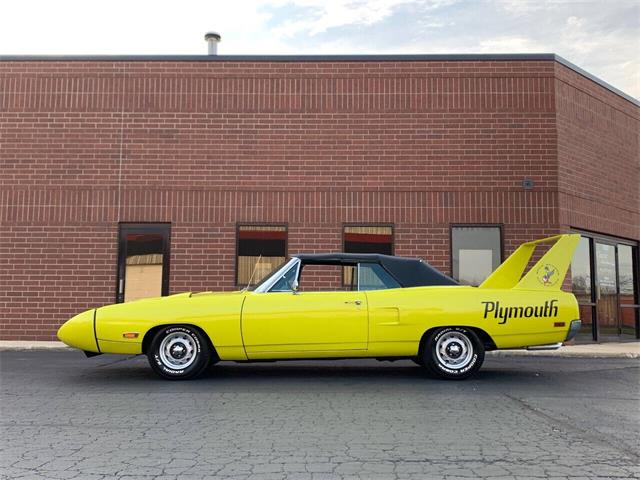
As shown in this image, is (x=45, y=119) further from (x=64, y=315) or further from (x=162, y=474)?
(x=162, y=474)

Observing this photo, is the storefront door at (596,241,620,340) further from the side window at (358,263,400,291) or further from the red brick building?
the side window at (358,263,400,291)

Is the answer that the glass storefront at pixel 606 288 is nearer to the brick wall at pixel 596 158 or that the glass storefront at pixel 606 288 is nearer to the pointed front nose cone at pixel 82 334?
the brick wall at pixel 596 158

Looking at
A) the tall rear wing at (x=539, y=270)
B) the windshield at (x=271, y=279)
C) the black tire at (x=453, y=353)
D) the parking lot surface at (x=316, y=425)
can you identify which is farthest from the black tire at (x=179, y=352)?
the tall rear wing at (x=539, y=270)

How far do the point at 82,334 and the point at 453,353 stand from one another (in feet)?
14.0

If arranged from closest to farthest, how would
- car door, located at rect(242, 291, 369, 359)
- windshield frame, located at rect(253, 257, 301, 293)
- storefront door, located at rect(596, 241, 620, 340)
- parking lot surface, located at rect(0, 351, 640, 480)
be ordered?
parking lot surface, located at rect(0, 351, 640, 480)
car door, located at rect(242, 291, 369, 359)
windshield frame, located at rect(253, 257, 301, 293)
storefront door, located at rect(596, 241, 620, 340)

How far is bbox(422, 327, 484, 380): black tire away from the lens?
22.3 ft

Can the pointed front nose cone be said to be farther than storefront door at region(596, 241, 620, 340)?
No

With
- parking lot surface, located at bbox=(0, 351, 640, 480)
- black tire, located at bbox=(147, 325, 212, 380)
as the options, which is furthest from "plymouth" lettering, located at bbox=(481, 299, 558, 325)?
black tire, located at bbox=(147, 325, 212, 380)

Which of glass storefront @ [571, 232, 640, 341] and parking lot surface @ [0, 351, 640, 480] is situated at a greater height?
glass storefront @ [571, 232, 640, 341]

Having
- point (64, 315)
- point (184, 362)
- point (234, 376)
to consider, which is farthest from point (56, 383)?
point (64, 315)

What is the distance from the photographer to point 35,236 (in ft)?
39.1

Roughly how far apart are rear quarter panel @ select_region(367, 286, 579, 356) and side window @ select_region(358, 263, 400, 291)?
0.12m

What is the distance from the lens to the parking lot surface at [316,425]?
3.70 m

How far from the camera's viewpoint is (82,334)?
22.0 feet
